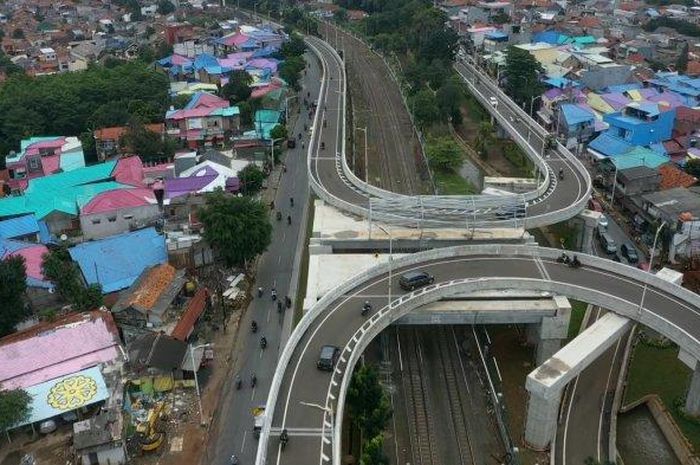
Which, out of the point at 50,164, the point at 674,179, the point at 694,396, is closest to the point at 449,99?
the point at 674,179

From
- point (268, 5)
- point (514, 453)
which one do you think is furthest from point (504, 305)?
point (268, 5)

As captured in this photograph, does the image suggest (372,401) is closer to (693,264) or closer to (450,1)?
(693,264)

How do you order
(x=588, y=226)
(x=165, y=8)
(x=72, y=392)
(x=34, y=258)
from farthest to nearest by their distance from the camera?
(x=165, y=8) → (x=588, y=226) → (x=34, y=258) → (x=72, y=392)

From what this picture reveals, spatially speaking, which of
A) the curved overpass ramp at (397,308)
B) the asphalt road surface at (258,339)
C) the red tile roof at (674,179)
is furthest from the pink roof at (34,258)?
the red tile roof at (674,179)

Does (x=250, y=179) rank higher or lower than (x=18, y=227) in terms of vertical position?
lower

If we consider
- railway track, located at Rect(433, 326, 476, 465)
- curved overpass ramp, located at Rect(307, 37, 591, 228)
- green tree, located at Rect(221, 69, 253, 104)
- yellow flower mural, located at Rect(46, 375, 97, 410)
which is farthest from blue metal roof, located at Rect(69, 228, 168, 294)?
green tree, located at Rect(221, 69, 253, 104)

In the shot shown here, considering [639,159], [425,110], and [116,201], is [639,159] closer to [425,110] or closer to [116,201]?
[425,110]
